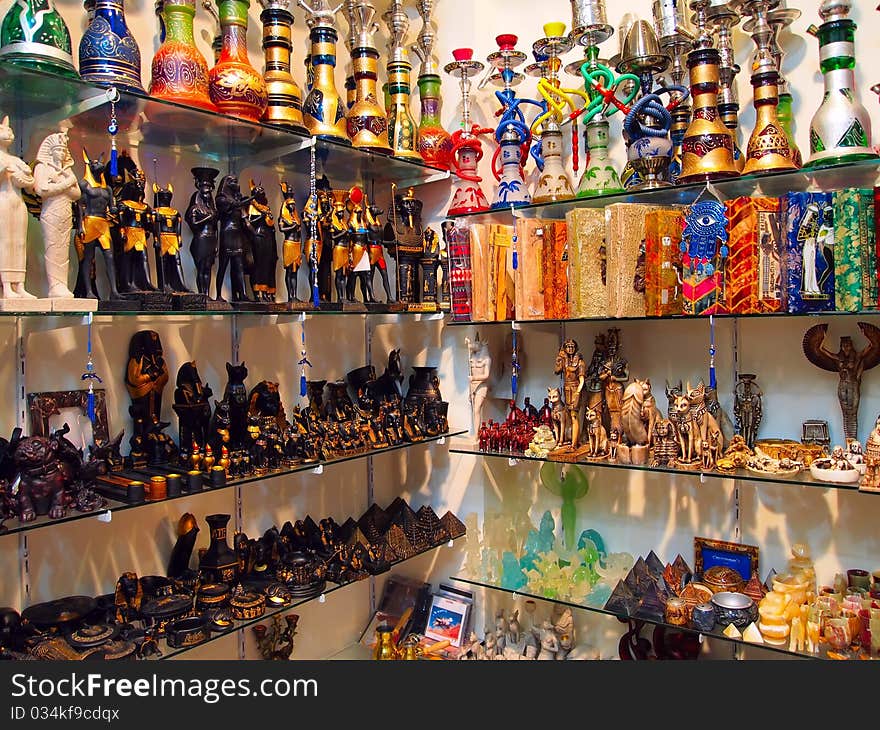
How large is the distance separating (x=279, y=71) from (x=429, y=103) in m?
0.76

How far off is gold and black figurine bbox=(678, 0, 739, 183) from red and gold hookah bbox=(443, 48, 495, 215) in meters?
0.87

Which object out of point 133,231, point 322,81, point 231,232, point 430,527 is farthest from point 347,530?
point 322,81

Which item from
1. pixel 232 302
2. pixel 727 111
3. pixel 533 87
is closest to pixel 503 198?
pixel 533 87

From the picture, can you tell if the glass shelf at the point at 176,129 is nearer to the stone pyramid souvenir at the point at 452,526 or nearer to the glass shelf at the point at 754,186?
the glass shelf at the point at 754,186

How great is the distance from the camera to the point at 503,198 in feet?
9.36

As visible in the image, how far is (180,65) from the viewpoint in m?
2.17

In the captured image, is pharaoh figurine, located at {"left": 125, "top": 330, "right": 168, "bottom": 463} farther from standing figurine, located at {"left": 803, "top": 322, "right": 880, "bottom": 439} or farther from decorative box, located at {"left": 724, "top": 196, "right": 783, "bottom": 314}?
standing figurine, located at {"left": 803, "top": 322, "right": 880, "bottom": 439}

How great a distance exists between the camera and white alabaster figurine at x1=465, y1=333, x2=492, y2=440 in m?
2.95

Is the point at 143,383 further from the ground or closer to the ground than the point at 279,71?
closer to the ground

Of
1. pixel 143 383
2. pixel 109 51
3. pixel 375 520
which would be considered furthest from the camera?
pixel 375 520

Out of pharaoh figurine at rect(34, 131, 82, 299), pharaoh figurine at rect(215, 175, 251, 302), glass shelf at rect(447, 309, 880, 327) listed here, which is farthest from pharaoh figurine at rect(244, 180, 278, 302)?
glass shelf at rect(447, 309, 880, 327)

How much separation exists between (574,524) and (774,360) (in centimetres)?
100

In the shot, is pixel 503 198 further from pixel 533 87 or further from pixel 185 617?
pixel 185 617

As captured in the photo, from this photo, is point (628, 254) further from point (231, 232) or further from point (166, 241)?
point (166, 241)
